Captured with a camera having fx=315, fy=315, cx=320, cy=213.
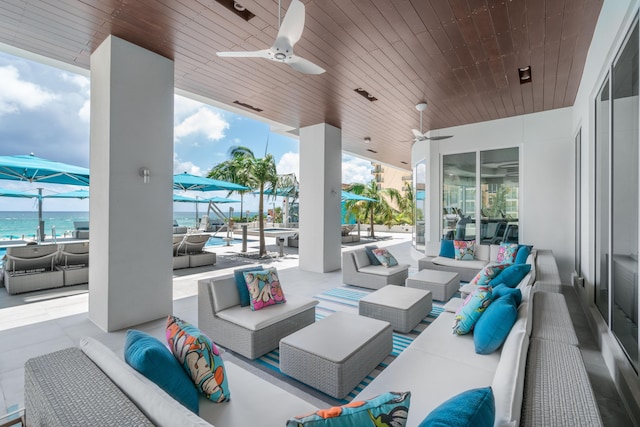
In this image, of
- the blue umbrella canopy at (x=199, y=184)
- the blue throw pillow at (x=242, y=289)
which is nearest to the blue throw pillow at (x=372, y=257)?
the blue throw pillow at (x=242, y=289)

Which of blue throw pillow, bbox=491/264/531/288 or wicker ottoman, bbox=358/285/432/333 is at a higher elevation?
blue throw pillow, bbox=491/264/531/288

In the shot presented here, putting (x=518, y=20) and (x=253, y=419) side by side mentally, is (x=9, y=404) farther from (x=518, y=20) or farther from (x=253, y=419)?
(x=518, y=20)

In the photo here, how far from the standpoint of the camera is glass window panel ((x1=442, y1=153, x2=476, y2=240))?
7582 millimetres

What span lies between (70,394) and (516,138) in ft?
26.6

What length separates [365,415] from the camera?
1002 millimetres

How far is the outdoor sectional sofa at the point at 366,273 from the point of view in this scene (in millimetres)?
5371

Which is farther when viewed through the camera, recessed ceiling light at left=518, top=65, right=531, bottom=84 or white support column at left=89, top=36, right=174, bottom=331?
recessed ceiling light at left=518, top=65, right=531, bottom=84

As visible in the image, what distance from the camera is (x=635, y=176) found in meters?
2.35

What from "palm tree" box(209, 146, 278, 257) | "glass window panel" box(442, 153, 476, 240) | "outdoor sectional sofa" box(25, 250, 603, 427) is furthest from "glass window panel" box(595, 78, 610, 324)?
"palm tree" box(209, 146, 278, 257)

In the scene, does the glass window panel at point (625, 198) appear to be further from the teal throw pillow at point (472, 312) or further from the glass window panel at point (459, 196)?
the glass window panel at point (459, 196)

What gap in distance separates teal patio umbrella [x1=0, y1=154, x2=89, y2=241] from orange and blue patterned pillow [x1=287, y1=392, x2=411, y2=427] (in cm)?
650

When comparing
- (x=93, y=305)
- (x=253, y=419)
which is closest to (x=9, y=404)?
(x=93, y=305)

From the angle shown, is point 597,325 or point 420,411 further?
point 597,325

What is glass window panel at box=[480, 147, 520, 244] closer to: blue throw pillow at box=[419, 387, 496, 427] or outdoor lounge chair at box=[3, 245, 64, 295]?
blue throw pillow at box=[419, 387, 496, 427]
